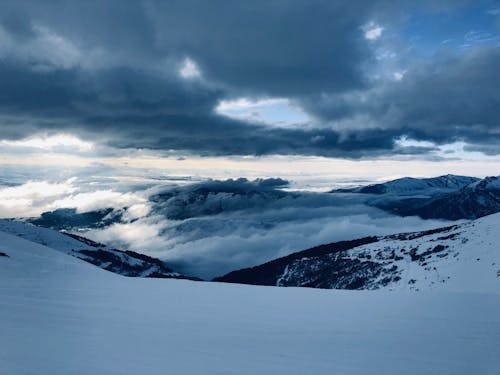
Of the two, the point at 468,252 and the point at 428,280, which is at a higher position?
the point at 468,252

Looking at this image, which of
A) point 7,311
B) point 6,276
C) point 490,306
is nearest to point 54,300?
point 7,311

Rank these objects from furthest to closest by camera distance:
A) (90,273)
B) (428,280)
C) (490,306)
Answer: (428,280) → (90,273) → (490,306)

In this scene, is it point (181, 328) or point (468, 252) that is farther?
point (468, 252)

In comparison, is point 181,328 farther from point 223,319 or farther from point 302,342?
point 302,342

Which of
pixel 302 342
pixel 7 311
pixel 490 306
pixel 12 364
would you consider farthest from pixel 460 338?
pixel 7 311

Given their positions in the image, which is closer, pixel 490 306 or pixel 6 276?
pixel 490 306

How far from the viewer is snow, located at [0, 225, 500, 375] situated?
30.7 feet

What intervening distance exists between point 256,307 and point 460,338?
8.69 metres

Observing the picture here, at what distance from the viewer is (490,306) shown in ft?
64.8

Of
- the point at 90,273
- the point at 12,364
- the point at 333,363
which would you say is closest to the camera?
the point at 12,364

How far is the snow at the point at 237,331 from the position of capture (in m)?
9.37

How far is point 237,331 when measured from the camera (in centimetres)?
1317

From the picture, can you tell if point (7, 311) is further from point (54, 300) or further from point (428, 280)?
point (428, 280)

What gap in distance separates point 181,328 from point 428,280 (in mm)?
172297
